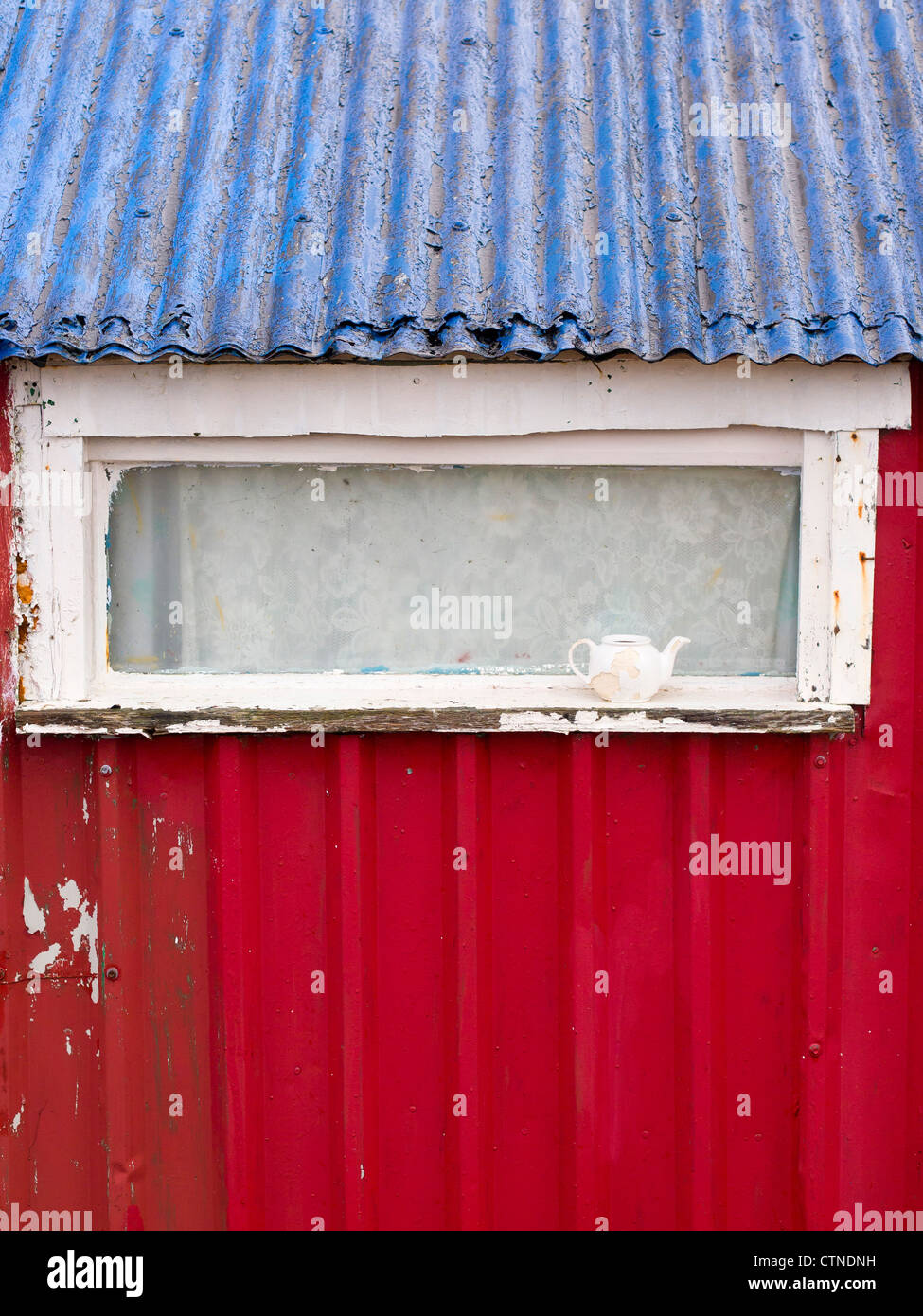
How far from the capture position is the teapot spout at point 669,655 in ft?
9.12

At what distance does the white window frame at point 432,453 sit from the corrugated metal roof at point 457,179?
19 cm

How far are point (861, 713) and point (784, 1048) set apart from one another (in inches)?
38.3

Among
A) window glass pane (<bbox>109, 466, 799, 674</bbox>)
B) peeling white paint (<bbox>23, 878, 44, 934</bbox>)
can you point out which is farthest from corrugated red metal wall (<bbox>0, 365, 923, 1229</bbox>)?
window glass pane (<bbox>109, 466, 799, 674</bbox>)

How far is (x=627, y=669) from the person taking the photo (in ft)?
8.91

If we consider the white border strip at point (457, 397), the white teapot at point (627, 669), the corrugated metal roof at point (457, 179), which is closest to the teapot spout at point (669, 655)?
the white teapot at point (627, 669)

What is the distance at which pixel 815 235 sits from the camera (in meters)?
2.68

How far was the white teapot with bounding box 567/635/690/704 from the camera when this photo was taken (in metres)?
2.72

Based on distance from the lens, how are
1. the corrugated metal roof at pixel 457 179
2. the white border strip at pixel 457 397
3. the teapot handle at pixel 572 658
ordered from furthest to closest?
the teapot handle at pixel 572 658 < the white border strip at pixel 457 397 < the corrugated metal roof at pixel 457 179

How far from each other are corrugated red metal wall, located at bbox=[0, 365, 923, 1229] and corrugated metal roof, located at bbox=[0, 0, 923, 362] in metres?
0.88

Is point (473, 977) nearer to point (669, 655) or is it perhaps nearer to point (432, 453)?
point (669, 655)

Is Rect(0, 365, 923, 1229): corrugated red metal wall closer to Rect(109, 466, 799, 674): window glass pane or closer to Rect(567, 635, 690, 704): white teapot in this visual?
Rect(567, 635, 690, 704): white teapot

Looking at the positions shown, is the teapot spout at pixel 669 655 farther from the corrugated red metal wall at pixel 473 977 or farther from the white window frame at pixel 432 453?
the corrugated red metal wall at pixel 473 977
